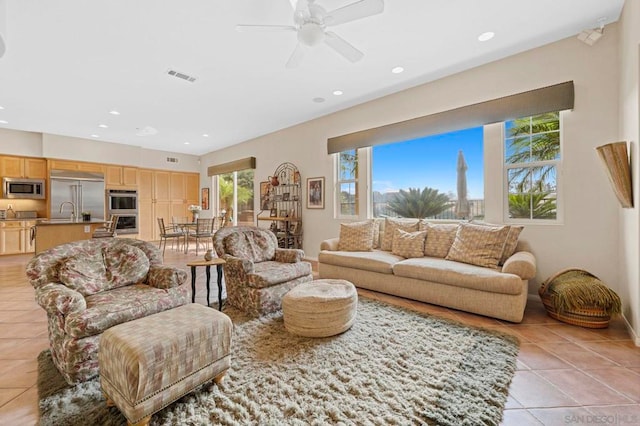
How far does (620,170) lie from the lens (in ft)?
8.02

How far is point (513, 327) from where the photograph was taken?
8.79ft

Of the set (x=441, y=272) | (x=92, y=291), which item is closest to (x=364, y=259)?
(x=441, y=272)

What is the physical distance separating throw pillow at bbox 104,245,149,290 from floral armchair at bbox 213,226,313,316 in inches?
31.1

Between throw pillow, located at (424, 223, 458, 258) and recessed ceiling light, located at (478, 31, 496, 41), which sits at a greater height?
recessed ceiling light, located at (478, 31, 496, 41)

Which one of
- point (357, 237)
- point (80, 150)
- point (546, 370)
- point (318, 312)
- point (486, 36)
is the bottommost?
point (546, 370)

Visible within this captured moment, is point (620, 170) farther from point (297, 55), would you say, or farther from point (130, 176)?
point (130, 176)

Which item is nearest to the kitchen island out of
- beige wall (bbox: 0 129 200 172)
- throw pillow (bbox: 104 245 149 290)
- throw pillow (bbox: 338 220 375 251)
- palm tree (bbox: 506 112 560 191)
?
beige wall (bbox: 0 129 200 172)

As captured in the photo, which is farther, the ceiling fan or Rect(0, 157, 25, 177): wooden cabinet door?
Rect(0, 157, 25, 177): wooden cabinet door

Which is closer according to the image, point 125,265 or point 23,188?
point 125,265

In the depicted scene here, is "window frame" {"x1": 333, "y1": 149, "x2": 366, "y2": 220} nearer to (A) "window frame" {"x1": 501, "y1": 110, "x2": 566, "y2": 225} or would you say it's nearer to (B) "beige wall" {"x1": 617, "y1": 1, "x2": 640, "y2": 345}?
(A) "window frame" {"x1": 501, "y1": 110, "x2": 566, "y2": 225}

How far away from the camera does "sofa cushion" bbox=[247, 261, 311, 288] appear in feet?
9.57

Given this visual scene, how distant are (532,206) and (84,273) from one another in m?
4.60

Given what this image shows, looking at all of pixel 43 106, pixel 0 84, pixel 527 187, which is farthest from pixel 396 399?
pixel 43 106

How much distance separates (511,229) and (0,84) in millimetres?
7124
